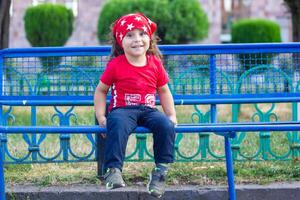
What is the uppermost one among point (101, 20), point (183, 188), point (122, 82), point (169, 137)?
point (101, 20)

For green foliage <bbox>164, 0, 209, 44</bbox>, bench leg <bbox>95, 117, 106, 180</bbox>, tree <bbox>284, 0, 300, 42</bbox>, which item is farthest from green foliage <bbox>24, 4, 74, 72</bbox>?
bench leg <bbox>95, 117, 106, 180</bbox>

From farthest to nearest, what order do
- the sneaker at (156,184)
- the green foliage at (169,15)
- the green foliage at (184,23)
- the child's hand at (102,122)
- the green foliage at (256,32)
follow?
the green foliage at (256,32) → the green foliage at (184,23) → the green foliage at (169,15) → the child's hand at (102,122) → the sneaker at (156,184)

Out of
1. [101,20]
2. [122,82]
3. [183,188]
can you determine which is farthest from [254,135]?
[101,20]

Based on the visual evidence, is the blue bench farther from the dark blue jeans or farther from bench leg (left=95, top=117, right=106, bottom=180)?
the dark blue jeans

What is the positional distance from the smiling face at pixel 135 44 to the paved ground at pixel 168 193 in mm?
1142

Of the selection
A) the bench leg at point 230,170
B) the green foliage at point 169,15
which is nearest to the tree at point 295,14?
the bench leg at point 230,170

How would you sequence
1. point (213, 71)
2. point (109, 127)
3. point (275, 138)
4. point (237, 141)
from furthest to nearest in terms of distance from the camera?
point (275, 138) < point (237, 141) < point (213, 71) < point (109, 127)

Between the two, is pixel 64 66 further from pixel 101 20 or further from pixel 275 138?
pixel 101 20

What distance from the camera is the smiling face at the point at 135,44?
429cm

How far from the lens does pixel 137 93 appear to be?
4.32m

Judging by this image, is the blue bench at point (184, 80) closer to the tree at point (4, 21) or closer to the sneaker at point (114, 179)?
the sneaker at point (114, 179)

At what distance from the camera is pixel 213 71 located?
5375mm

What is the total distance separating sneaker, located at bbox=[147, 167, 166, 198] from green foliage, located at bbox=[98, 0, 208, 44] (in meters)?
17.1

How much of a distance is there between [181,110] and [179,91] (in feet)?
12.5
